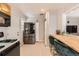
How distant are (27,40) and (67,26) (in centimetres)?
343

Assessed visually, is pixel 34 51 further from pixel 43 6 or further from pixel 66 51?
pixel 66 51

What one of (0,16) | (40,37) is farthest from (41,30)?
(0,16)

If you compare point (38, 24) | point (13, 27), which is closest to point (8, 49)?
point (13, 27)

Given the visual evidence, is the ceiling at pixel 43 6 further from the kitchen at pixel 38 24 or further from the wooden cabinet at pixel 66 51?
the wooden cabinet at pixel 66 51

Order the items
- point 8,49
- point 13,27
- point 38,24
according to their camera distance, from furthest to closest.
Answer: point 38,24 < point 13,27 < point 8,49

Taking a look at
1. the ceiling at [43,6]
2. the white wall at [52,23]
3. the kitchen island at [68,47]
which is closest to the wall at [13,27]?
the ceiling at [43,6]

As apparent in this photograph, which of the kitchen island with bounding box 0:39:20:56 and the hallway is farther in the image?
the hallway

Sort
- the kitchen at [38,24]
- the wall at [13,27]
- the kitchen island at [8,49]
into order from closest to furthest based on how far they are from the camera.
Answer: the kitchen island at [8,49]
the wall at [13,27]
the kitchen at [38,24]

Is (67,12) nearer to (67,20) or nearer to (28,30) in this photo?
(67,20)

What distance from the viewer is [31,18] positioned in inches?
404

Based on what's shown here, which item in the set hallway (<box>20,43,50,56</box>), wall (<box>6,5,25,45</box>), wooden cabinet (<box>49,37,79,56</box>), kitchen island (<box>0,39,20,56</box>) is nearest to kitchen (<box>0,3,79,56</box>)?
hallway (<box>20,43,50,56</box>)

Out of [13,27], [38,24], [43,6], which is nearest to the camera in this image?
[13,27]

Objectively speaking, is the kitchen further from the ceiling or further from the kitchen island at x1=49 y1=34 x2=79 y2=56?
the kitchen island at x1=49 y1=34 x2=79 y2=56

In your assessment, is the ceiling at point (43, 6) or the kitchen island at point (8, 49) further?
the ceiling at point (43, 6)
